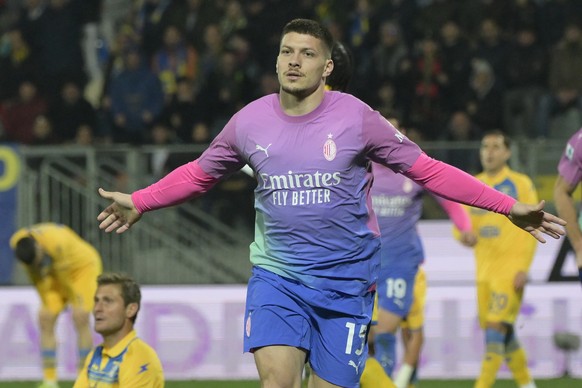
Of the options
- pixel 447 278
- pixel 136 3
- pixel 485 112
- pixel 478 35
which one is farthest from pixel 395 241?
pixel 136 3

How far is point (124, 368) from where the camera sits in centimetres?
757

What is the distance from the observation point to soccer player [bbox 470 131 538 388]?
11281 mm

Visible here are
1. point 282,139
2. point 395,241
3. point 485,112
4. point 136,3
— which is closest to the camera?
point 282,139

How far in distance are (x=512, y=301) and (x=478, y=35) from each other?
5915 mm

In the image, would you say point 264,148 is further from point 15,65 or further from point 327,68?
point 15,65

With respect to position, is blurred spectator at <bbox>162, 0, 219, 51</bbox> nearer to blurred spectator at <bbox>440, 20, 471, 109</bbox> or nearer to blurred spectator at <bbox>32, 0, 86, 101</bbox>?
blurred spectator at <bbox>32, 0, 86, 101</bbox>

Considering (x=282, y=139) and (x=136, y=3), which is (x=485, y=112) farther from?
(x=282, y=139)

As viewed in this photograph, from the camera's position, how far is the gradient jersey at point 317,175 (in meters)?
6.17

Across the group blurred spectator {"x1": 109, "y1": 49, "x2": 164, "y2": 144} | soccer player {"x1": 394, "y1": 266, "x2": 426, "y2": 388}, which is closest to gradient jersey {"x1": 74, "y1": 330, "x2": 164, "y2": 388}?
soccer player {"x1": 394, "y1": 266, "x2": 426, "y2": 388}

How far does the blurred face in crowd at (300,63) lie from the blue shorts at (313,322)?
2.99 feet

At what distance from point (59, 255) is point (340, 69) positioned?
526 cm

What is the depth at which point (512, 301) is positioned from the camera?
11422 mm

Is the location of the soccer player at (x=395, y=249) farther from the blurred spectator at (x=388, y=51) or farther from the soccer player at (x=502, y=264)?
the blurred spectator at (x=388, y=51)

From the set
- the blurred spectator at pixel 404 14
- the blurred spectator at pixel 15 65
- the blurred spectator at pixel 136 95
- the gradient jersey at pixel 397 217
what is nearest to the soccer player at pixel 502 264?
the gradient jersey at pixel 397 217
